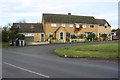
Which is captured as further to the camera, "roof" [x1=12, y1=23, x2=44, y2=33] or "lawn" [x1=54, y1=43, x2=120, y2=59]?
"roof" [x1=12, y1=23, x2=44, y2=33]

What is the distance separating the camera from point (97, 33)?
50.1 meters

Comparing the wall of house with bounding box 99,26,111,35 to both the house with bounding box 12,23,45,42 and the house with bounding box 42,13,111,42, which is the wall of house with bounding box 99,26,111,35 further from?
the house with bounding box 12,23,45,42

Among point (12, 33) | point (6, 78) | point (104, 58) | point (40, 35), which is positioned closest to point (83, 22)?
point (40, 35)

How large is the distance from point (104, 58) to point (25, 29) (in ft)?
108

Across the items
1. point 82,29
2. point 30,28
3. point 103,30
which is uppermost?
point 30,28

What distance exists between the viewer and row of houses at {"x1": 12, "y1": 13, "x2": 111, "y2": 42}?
138 ft

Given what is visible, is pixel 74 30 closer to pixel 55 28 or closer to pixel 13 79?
pixel 55 28

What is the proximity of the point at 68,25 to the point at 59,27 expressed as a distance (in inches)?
182

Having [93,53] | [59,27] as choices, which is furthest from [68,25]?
[93,53]

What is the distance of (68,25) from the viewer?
4572 centimetres

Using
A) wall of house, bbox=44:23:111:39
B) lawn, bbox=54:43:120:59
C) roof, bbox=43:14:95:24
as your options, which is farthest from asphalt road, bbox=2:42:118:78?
roof, bbox=43:14:95:24

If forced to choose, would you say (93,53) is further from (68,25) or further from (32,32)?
(68,25)

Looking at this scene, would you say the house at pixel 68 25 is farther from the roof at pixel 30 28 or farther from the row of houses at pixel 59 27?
the roof at pixel 30 28

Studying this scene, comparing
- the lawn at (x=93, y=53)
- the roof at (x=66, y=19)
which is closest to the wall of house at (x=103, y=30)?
the roof at (x=66, y=19)
